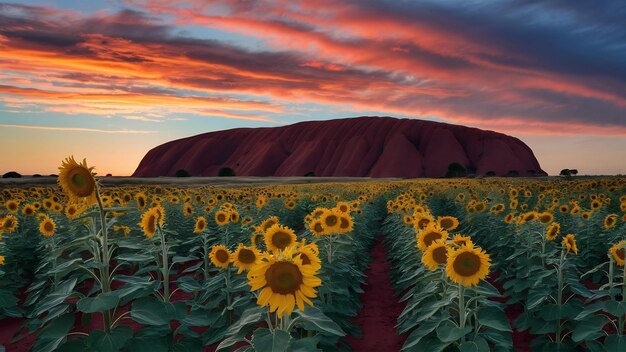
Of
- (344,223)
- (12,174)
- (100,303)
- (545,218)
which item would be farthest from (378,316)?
(12,174)

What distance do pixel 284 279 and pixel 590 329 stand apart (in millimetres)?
4546

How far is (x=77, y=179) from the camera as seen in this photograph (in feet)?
15.5

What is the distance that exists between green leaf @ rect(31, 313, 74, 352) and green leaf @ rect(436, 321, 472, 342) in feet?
11.6

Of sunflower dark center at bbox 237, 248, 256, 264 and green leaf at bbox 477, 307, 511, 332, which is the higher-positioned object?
sunflower dark center at bbox 237, 248, 256, 264

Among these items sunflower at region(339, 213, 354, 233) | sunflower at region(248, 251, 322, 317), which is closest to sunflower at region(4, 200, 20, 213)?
sunflower at region(339, 213, 354, 233)

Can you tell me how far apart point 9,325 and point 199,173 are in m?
173

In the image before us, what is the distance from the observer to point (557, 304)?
7820 millimetres

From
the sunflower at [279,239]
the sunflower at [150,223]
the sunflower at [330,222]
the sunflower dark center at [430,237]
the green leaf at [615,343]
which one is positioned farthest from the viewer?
the sunflower at [330,222]

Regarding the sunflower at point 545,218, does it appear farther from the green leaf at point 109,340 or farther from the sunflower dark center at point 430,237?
the green leaf at point 109,340

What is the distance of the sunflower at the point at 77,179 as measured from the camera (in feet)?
15.5

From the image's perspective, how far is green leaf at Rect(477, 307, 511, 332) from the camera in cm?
534

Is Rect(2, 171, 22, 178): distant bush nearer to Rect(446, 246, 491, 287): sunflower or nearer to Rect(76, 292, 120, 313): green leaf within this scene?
Rect(76, 292, 120, 313): green leaf

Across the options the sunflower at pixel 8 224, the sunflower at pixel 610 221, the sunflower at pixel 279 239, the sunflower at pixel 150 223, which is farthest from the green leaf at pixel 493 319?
the sunflower at pixel 8 224

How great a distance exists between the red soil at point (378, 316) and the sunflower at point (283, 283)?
5.22 metres
